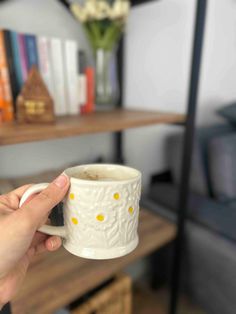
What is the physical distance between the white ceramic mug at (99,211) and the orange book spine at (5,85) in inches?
13.7

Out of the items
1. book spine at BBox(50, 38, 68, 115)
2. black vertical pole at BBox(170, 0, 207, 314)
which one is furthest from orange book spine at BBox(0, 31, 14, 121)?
black vertical pole at BBox(170, 0, 207, 314)

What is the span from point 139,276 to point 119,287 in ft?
0.89

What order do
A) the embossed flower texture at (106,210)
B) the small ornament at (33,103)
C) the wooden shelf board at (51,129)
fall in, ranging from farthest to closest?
the small ornament at (33,103)
the wooden shelf board at (51,129)
the embossed flower texture at (106,210)

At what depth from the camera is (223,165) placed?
716mm

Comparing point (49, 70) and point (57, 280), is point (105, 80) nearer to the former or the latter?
point (49, 70)

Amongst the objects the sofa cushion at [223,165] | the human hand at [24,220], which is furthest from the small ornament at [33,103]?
the sofa cushion at [223,165]

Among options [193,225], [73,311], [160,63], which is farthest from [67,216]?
[160,63]

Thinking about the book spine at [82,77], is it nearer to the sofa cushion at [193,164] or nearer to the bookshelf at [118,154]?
the bookshelf at [118,154]

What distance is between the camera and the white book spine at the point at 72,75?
64 cm

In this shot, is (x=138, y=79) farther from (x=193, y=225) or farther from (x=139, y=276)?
(x=139, y=276)

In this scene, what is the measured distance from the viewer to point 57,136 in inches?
18.0

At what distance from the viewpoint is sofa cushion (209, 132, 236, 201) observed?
707mm

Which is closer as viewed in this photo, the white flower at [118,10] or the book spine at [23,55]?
the book spine at [23,55]

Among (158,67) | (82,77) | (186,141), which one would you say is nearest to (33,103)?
(82,77)
